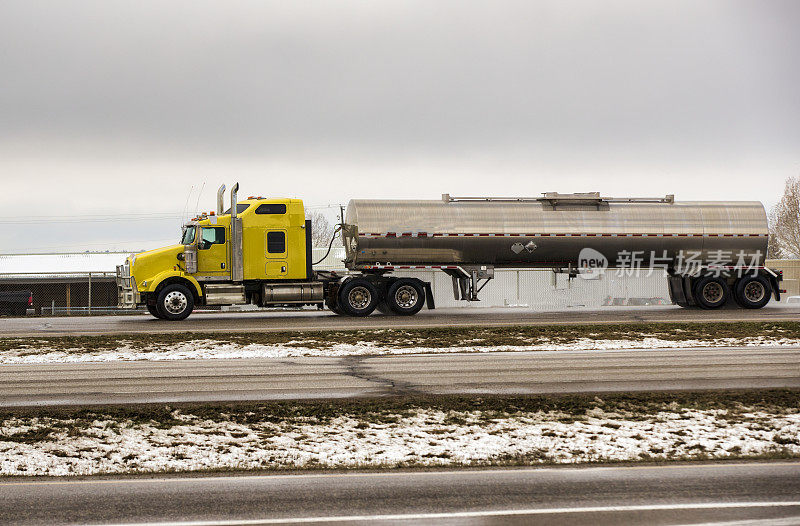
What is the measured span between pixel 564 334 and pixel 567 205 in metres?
8.22

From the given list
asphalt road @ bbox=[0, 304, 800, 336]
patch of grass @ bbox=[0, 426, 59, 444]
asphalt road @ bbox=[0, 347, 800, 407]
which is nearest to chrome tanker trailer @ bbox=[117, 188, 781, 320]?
asphalt road @ bbox=[0, 304, 800, 336]

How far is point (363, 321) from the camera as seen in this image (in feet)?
83.2

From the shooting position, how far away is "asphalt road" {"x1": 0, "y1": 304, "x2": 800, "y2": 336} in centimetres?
2352

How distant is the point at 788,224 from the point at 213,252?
64040 mm

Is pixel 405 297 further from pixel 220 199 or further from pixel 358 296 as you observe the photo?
pixel 220 199

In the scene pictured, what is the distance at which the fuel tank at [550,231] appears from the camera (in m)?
27.2

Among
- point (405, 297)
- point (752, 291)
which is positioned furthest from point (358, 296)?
point (752, 291)

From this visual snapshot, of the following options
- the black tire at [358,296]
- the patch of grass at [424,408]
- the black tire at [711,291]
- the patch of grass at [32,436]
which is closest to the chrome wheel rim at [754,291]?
the black tire at [711,291]

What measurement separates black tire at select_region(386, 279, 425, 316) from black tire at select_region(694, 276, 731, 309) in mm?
10298

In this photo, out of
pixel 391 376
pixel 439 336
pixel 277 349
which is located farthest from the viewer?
pixel 439 336

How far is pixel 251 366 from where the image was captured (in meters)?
16.1

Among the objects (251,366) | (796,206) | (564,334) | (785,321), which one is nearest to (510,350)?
(564,334)

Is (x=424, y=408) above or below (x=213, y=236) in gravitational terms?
below

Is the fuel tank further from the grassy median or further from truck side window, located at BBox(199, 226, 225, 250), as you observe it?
the grassy median
